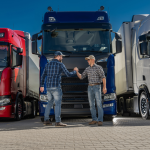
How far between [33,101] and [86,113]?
684cm

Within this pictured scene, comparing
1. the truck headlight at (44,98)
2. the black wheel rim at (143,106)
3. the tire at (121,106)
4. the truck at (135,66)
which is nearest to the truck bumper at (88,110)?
the truck headlight at (44,98)

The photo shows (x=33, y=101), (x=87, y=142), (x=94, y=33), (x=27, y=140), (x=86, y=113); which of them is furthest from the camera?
(x=33, y=101)

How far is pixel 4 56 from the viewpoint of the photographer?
11.2 m

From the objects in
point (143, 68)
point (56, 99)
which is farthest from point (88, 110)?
point (143, 68)

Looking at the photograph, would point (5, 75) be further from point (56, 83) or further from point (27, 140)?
point (27, 140)

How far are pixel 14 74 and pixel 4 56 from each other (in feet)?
2.79

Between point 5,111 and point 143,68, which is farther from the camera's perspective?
point 5,111

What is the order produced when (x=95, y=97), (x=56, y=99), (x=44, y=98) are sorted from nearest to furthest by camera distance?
(x=56, y=99)
(x=95, y=97)
(x=44, y=98)

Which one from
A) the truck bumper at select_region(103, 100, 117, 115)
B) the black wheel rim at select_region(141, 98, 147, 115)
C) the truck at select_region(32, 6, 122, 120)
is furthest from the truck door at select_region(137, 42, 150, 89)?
the truck bumper at select_region(103, 100, 117, 115)

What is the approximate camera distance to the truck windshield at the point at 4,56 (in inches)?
436

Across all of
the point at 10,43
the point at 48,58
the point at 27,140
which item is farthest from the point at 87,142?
the point at 10,43

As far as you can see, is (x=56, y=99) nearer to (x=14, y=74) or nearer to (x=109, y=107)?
(x=109, y=107)

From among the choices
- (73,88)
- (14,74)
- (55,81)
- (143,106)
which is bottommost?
(143,106)

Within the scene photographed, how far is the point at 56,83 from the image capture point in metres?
8.49
